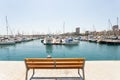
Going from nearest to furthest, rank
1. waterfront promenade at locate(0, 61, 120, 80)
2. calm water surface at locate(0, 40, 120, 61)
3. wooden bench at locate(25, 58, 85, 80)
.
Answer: wooden bench at locate(25, 58, 85, 80) → waterfront promenade at locate(0, 61, 120, 80) → calm water surface at locate(0, 40, 120, 61)

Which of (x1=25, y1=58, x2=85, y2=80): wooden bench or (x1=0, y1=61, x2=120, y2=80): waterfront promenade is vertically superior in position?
(x1=25, y1=58, x2=85, y2=80): wooden bench

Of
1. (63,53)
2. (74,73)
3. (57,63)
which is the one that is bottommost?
(63,53)

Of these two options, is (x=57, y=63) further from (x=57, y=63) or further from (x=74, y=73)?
(x=74, y=73)

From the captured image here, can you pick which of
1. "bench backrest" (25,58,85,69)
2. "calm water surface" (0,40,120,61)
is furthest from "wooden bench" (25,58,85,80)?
"calm water surface" (0,40,120,61)

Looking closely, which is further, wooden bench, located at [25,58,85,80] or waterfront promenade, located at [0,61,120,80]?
waterfront promenade, located at [0,61,120,80]

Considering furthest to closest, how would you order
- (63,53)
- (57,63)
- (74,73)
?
(63,53)
(74,73)
(57,63)

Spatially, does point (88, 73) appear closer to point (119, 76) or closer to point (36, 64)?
point (119, 76)

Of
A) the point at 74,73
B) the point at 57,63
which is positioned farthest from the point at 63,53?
the point at 57,63

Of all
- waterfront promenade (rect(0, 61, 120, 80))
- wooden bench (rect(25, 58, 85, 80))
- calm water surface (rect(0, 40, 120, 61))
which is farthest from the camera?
calm water surface (rect(0, 40, 120, 61))

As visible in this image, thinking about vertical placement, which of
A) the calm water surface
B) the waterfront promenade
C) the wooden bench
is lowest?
the calm water surface

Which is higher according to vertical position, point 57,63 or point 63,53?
point 57,63

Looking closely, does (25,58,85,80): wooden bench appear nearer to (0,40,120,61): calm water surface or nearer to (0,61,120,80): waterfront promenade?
(0,61,120,80): waterfront promenade

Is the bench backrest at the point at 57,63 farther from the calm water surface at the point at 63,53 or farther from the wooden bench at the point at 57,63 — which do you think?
the calm water surface at the point at 63,53

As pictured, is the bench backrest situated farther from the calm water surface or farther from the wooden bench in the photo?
the calm water surface
